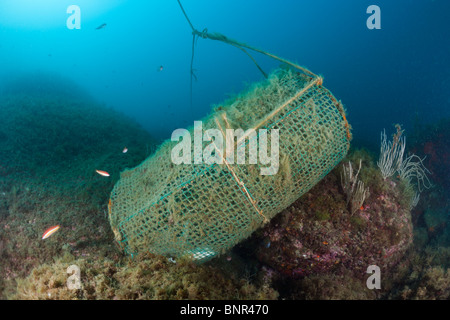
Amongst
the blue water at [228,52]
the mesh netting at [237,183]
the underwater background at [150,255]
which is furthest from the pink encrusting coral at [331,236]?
the blue water at [228,52]

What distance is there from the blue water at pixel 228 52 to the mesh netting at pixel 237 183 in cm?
93

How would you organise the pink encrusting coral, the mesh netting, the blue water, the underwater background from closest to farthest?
the underwater background, the mesh netting, the pink encrusting coral, the blue water

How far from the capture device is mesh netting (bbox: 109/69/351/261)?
290 centimetres

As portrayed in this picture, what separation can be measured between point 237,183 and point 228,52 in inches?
3527

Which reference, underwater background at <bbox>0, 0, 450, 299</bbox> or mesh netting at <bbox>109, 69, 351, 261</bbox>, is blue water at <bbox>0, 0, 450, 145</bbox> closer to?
mesh netting at <bbox>109, 69, 351, 261</bbox>

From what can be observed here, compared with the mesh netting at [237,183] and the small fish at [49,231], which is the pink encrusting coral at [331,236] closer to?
the mesh netting at [237,183]

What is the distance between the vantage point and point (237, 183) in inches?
113

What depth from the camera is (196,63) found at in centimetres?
8362

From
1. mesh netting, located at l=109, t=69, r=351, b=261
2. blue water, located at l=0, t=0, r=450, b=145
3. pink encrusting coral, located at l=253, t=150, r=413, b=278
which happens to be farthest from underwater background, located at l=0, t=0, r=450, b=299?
blue water, located at l=0, t=0, r=450, b=145

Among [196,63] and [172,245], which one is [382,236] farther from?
[196,63]

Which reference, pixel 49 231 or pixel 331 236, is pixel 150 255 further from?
pixel 331 236

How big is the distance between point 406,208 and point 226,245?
3.44m

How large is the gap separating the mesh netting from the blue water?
3.06 feet

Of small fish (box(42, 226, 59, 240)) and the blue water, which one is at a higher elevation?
the blue water
